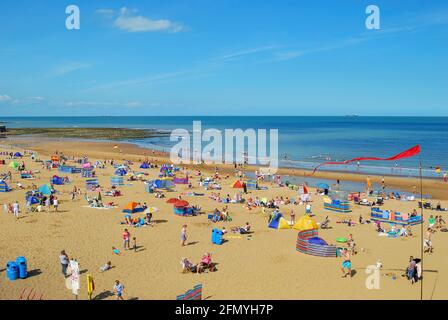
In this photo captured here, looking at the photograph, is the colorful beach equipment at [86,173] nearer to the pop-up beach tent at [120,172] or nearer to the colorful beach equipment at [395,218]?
the pop-up beach tent at [120,172]

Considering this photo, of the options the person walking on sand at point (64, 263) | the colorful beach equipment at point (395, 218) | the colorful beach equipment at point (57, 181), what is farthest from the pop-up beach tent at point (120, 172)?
the person walking on sand at point (64, 263)

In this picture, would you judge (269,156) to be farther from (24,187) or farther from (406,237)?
(406,237)

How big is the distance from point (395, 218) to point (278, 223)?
5621 millimetres

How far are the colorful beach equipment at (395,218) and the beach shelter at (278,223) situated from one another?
477cm

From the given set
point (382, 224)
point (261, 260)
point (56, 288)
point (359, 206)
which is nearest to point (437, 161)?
point (359, 206)

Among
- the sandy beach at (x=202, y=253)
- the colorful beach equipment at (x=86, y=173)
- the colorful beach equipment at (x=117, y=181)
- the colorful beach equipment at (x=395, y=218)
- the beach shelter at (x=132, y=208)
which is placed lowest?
the sandy beach at (x=202, y=253)

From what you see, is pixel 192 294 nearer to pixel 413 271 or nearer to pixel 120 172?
pixel 413 271

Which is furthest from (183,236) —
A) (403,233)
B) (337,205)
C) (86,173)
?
(86,173)

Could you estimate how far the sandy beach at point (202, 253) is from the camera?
11273mm

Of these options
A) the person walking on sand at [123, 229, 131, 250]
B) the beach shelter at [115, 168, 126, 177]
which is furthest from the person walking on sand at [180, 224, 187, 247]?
the beach shelter at [115, 168, 126, 177]

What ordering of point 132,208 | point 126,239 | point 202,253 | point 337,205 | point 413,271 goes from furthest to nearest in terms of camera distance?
point 337,205
point 132,208
point 126,239
point 202,253
point 413,271

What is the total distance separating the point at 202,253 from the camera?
14.5 m
